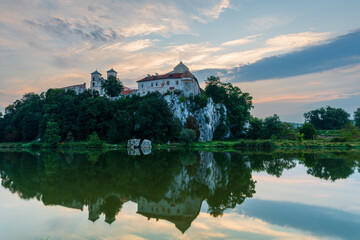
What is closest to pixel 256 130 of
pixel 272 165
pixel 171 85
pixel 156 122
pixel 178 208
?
pixel 171 85

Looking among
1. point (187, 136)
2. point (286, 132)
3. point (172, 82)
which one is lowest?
point (187, 136)

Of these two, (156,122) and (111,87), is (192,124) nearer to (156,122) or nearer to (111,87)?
(156,122)

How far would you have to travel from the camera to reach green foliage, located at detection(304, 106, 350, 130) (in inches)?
3597

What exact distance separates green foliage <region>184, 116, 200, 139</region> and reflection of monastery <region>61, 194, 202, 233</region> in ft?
144

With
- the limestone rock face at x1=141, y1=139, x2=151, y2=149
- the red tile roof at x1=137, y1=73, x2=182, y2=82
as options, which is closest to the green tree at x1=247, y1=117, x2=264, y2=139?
the red tile roof at x1=137, y1=73, x2=182, y2=82

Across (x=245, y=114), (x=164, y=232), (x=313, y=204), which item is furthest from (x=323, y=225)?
(x=245, y=114)

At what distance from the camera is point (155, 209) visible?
342 inches

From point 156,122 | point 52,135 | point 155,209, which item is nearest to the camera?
point 155,209

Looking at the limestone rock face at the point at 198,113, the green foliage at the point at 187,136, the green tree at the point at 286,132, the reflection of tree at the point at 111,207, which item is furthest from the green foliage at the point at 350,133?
the reflection of tree at the point at 111,207

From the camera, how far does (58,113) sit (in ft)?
199

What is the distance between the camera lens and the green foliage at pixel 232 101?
64.1 m

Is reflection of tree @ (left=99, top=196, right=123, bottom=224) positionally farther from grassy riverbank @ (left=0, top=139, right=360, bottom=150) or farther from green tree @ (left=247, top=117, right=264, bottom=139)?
green tree @ (left=247, top=117, right=264, bottom=139)

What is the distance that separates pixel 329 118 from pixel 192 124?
65818 mm

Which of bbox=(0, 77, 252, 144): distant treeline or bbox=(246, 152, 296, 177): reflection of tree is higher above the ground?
bbox=(0, 77, 252, 144): distant treeline
